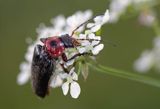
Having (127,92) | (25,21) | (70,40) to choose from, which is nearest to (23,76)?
(70,40)

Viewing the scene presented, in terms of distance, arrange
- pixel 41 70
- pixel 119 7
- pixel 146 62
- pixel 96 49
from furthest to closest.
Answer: pixel 146 62
pixel 119 7
pixel 41 70
pixel 96 49

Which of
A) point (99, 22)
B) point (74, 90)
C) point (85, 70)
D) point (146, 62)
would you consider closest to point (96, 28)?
point (99, 22)

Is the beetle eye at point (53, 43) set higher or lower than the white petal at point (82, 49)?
higher

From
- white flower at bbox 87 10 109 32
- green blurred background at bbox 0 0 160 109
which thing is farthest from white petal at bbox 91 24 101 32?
green blurred background at bbox 0 0 160 109

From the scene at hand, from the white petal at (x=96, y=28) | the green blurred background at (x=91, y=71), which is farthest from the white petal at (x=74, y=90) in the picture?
the green blurred background at (x=91, y=71)

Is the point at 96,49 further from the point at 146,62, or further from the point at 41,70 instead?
the point at 146,62

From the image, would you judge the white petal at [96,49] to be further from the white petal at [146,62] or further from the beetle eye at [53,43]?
the white petal at [146,62]

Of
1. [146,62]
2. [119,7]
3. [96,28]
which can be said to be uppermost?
[119,7]
